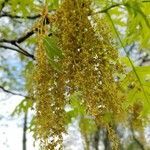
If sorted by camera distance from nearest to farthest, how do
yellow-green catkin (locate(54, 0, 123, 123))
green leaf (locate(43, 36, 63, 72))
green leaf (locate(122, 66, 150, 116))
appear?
1. yellow-green catkin (locate(54, 0, 123, 123))
2. green leaf (locate(43, 36, 63, 72))
3. green leaf (locate(122, 66, 150, 116))

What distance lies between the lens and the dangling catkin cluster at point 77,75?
1750mm

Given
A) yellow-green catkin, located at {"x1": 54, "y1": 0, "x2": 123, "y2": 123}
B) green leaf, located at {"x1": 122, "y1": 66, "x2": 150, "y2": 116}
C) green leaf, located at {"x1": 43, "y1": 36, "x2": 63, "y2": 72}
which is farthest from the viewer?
green leaf, located at {"x1": 122, "y1": 66, "x2": 150, "y2": 116}

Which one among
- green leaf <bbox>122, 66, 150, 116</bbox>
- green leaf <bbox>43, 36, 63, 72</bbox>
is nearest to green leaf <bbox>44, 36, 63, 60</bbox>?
green leaf <bbox>43, 36, 63, 72</bbox>

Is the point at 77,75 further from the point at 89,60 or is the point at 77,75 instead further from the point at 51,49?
the point at 51,49

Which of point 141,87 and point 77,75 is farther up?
point 141,87

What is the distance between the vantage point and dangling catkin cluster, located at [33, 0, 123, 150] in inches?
68.9

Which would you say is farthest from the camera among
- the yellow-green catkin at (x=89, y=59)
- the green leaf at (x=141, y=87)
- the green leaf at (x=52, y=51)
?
the green leaf at (x=141, y=87)

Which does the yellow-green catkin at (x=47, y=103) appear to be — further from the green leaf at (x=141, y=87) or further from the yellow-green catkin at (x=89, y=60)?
the green leaf at (x=141, y=87)

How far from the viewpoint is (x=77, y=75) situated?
5.73 feet

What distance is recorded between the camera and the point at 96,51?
1.80 meters

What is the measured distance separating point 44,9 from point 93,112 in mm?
588

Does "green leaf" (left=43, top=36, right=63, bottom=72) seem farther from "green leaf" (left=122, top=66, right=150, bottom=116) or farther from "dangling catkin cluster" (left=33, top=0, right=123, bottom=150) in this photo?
"green leaf" (left=122, top=66, right=150, bottom=116)

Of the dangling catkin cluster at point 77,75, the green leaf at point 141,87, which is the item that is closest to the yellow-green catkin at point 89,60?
the dangling catkin cluster at point 77,75

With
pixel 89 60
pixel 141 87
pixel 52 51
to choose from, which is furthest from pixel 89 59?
pixel 141 87
